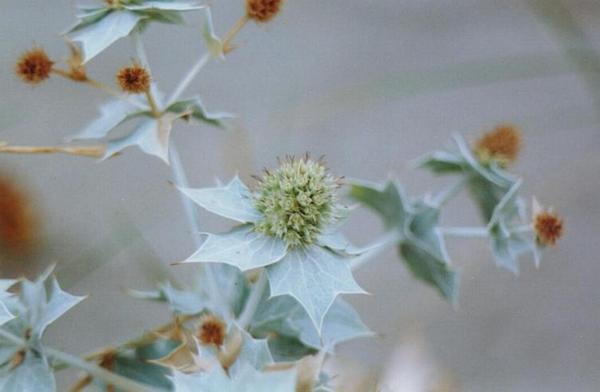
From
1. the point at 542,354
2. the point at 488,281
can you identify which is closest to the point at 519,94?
the point at 488,281

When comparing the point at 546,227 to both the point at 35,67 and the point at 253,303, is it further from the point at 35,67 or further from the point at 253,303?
the point at 35,67

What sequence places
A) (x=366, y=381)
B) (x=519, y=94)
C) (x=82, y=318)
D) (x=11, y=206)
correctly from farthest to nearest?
(x=519, y=94) → (x=82, y=318) → (x=11, y=206) → (x=366, y=381)

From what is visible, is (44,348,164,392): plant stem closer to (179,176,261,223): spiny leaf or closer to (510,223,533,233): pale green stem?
(179,176,261,223): spiny leaf

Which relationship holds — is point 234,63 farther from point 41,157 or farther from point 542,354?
point 542,354

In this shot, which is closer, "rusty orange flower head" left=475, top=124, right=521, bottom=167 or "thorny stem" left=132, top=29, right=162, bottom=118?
"thorny stem" left=132, top=29, right=162, bottom=118

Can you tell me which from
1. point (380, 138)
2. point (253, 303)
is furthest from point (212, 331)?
point (380, 138)

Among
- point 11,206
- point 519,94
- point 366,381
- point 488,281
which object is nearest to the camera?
point 366,381

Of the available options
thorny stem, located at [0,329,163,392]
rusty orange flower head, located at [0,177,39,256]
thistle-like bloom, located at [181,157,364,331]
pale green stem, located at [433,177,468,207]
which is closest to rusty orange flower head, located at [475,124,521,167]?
pale green stem, located at [433,177,468,207]

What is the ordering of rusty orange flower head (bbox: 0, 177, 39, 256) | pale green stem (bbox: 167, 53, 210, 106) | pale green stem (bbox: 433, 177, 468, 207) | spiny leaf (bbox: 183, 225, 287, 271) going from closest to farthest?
1. spiny leaf (bbox: 183, 225, 287, 271)
2. pale green stem (bbox: 167, 53, 210, 106)
3. pale green stem (bbox: 433, 177, 468, 207)
4. rusty orange flower head (bbox: 0, 177, 39, 256)

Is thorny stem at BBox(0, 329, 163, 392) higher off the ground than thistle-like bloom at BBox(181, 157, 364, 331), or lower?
lower
